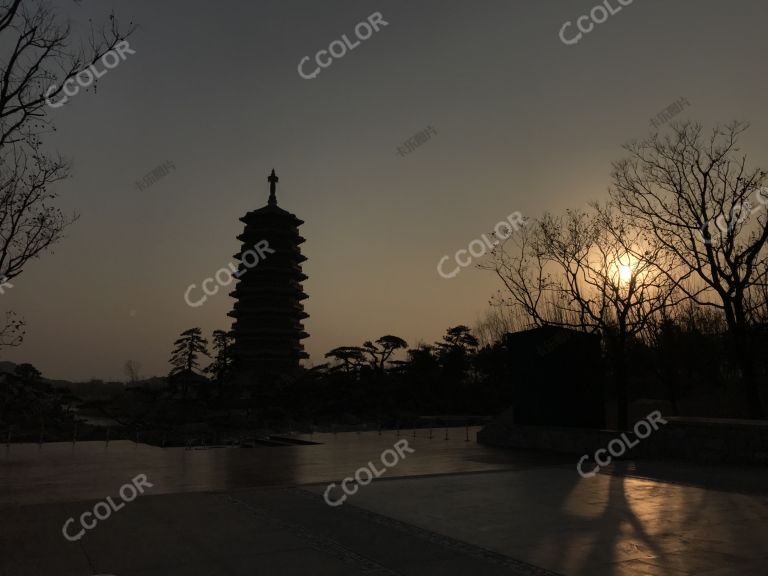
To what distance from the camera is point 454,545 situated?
6.59 metres

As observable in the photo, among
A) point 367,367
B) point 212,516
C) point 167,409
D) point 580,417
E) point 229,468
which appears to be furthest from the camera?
point 367,367

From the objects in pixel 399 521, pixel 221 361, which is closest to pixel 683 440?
pixel 399 521

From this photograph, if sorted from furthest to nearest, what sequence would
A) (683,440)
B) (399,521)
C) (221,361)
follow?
(221,361)
(683,440)
(399,521)

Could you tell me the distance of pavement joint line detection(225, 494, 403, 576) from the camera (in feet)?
18.9

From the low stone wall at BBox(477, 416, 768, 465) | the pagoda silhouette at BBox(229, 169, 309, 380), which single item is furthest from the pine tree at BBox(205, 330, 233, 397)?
the low stone wall at BBox(477, 416, 768, 465)

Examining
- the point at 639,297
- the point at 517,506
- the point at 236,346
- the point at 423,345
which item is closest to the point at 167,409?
the point at 236,346

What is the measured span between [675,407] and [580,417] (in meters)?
9.01

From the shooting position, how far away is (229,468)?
43.8ft

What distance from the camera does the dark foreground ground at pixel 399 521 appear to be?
588 centimetres

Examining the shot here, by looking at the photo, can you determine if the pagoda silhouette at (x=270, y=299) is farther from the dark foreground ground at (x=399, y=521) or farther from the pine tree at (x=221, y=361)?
the dark foreground ground at (x=399, y=521)

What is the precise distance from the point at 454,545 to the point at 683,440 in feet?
31.5

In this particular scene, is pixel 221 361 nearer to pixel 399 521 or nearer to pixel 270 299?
pixel 270 299

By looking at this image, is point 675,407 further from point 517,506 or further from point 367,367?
point 367,367

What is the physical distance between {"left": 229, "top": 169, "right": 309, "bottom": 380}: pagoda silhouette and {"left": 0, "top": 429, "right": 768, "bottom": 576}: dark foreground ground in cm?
4649
